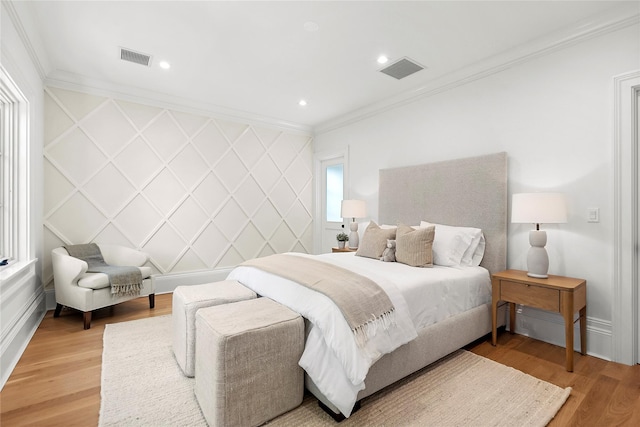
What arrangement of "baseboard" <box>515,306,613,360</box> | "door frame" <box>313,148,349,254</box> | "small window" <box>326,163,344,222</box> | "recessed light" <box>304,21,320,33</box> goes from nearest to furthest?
"baseboard" <box>515,306,613,360</box>
"recessed light" <box>304,21,320,33</box>
"small window" <box>326,163,344,222</box>
"door frame" <box>313,148,349,254</box>

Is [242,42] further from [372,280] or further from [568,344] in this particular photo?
[568,344]

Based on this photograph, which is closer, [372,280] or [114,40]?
[372,280]

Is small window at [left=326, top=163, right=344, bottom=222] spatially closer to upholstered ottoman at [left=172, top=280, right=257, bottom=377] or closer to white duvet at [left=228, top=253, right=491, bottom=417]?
white duvet at [left=228, top=253, right=491, bottom=417]

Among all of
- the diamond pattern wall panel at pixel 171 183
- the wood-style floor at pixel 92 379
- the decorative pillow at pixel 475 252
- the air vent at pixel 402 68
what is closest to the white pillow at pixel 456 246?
the decorative pillow at pixel 475 252

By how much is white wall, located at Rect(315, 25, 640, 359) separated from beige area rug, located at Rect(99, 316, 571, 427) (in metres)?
1.00

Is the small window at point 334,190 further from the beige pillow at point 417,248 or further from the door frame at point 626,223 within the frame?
the door frame at point 626,223

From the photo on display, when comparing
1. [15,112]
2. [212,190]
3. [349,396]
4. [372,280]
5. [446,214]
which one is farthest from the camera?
[212,190]

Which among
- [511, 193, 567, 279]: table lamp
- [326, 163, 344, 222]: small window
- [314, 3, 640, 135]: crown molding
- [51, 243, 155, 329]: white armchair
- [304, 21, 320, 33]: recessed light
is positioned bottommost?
[51, 243, 155, 329]: white armchair

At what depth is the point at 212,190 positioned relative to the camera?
178 inches

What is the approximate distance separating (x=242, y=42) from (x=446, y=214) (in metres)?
2.63

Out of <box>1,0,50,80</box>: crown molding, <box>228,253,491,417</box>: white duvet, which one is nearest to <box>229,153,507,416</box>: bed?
<box>228,253,491,417</box>: white duvet

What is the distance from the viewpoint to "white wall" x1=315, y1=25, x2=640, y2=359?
7.88 ft

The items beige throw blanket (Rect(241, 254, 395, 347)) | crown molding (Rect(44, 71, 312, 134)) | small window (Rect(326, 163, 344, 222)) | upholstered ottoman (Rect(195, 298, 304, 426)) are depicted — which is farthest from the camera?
small window (Rect(326, 163, 344, 222))

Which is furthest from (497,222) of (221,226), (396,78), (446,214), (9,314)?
(9,314)
